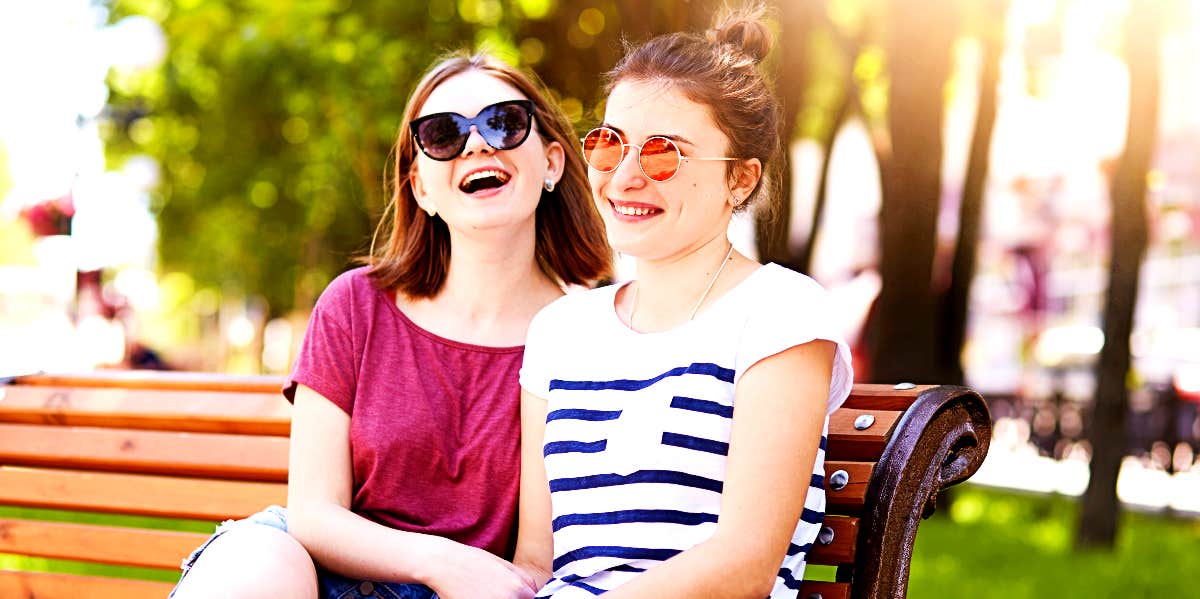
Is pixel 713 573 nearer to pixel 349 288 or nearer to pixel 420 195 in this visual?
pixel 349 288

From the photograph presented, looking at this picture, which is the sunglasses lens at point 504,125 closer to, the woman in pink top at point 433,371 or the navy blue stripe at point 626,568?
the woman in pink top at point 433,371

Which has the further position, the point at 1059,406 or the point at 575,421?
the point at 1059,406

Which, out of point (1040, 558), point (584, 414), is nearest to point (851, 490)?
point (584, 414)

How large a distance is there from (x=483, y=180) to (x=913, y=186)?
6.33m

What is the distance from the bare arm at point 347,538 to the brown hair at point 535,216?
0.43m

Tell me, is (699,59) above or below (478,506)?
above

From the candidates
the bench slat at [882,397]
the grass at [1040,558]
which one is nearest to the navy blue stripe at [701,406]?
the bench slat at [882,397]

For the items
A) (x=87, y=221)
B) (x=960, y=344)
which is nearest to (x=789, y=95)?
(x=960, y=344)

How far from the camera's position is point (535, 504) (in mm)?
3135

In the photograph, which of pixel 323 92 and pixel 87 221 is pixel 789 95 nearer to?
pixel 323 92

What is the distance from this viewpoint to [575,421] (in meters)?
2.88

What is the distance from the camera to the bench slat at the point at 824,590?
9.63 feet

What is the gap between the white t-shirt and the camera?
2705mm

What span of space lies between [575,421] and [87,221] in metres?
17.1
